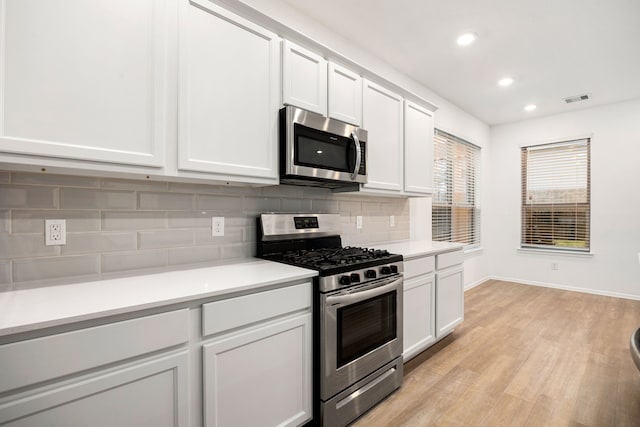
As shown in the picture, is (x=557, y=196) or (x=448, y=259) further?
(x=557, y=196)

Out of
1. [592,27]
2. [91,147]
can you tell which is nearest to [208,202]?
[91,147]

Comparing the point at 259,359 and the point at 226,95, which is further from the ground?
the point at 226,95

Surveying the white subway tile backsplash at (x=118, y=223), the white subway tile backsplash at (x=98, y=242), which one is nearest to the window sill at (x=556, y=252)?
the white subway tile backsplash at (x=118, y=223)

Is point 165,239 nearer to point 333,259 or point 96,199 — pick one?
point 96,199

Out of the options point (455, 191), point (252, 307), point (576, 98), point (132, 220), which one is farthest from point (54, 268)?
point (576, 98)

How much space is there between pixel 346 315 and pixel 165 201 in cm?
124

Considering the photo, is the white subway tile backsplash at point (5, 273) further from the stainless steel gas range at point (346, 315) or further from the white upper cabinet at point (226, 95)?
the stainless steel gas range at point (346, 315)

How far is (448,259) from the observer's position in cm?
298

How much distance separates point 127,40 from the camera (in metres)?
1.38

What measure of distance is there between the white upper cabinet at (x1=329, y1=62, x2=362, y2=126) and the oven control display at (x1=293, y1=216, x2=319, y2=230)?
30.6 inches

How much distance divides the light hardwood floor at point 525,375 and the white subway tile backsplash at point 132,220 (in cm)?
168

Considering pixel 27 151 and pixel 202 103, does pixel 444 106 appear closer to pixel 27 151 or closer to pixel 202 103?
pixel 202 103

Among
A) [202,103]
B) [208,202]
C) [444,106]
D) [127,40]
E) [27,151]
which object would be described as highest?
[444,106]

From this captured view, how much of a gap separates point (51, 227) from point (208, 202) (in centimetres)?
77
